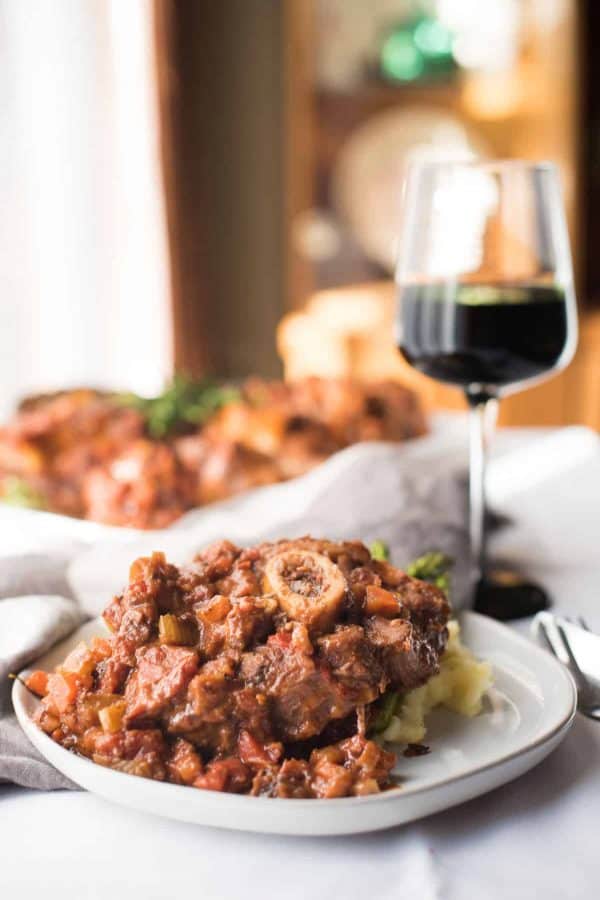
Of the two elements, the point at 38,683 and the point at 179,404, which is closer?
the point at 38,683

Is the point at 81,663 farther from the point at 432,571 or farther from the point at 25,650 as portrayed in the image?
the point at 432,571

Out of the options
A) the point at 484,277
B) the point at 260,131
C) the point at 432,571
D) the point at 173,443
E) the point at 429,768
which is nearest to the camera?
the point at 429,768

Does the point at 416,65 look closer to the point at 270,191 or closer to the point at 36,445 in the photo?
the point at 270,191

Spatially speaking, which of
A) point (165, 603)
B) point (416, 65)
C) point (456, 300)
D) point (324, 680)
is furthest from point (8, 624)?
point (416, 65)

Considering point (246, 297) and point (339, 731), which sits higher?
point (339, 731)

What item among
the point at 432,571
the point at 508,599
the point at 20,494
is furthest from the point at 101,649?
the point at 20,494

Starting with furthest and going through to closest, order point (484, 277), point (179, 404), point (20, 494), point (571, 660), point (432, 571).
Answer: point (179, 404)
point (20, 494)
point (484, 277)
point (432, 571)
point (571, 660)

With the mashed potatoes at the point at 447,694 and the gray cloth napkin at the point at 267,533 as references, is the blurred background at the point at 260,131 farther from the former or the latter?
the mashed potatoes at the point at 447,694

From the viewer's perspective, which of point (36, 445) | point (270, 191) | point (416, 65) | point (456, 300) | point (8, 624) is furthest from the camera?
point (270, 191)
